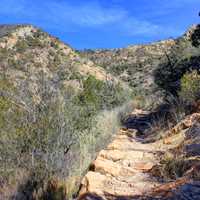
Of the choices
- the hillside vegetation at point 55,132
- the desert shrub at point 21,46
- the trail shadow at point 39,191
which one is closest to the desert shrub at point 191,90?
the hillside vegetation at point 55,132

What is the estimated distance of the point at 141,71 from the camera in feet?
185

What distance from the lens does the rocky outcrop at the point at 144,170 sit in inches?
252

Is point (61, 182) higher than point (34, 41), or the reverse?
point (34, 41)

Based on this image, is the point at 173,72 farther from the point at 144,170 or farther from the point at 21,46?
the point at 21,46

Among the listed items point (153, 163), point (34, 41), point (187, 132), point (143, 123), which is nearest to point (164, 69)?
point (143, 123)

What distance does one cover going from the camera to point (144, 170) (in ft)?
27.3

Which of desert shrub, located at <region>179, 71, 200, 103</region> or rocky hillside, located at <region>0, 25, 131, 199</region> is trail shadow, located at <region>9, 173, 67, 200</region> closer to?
rocky hillside, located at <region>0, 25, 131, 199</region>

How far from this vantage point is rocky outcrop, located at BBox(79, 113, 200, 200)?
6.39 metres

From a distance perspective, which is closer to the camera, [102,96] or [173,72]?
[173,72]

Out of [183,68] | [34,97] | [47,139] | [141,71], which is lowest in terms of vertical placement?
[47,139]

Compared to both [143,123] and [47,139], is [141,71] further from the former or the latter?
[47,139]

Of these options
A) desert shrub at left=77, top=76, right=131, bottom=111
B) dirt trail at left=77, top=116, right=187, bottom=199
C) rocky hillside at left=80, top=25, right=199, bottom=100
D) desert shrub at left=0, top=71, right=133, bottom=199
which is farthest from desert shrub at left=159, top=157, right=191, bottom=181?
Result: rocky hillside at left=80, top=25, right=199, bottom=100

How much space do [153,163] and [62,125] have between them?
1.72 meters

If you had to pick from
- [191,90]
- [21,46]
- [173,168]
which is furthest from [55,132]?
[21,46]
